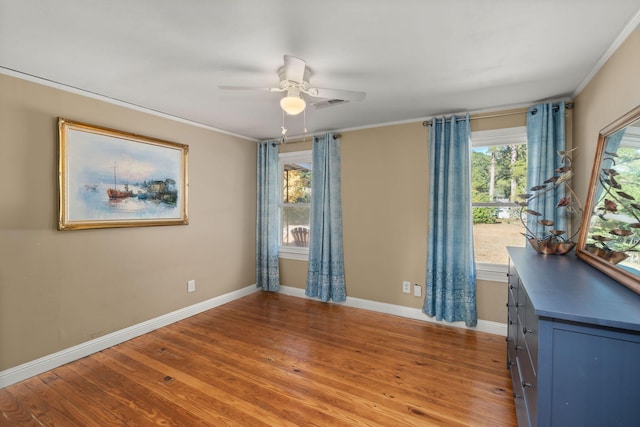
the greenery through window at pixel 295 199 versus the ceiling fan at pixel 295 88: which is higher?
the ceiling fan at pixel 295 88

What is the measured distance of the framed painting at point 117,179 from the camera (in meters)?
2.43

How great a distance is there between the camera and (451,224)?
304cm

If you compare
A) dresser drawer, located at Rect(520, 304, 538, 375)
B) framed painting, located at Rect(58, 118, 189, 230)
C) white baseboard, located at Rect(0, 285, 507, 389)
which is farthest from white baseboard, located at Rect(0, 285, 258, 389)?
dresser drawer, located at Rect(520, 304, 538, 375)

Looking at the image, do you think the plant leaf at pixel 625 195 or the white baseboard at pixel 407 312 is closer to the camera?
the plant leaf at pixel 625 195

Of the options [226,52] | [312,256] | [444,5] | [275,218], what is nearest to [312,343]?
[312,256]

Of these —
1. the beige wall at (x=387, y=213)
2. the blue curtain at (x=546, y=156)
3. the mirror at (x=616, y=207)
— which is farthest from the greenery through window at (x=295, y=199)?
the mirror at (x=616, y=207)

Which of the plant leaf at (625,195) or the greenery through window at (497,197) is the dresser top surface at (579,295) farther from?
the greenery through window at (497,197)

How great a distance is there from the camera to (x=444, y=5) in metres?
1.41

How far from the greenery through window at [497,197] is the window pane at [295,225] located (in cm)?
222

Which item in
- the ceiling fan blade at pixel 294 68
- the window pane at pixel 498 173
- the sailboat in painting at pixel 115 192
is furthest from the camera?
the window pane at pixel 498 173

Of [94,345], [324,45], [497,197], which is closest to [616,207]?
[497,197]

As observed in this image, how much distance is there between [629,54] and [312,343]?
3.04 meters

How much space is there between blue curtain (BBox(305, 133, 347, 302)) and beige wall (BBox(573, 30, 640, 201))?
2371 mm

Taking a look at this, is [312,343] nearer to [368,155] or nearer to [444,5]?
[368,155]
